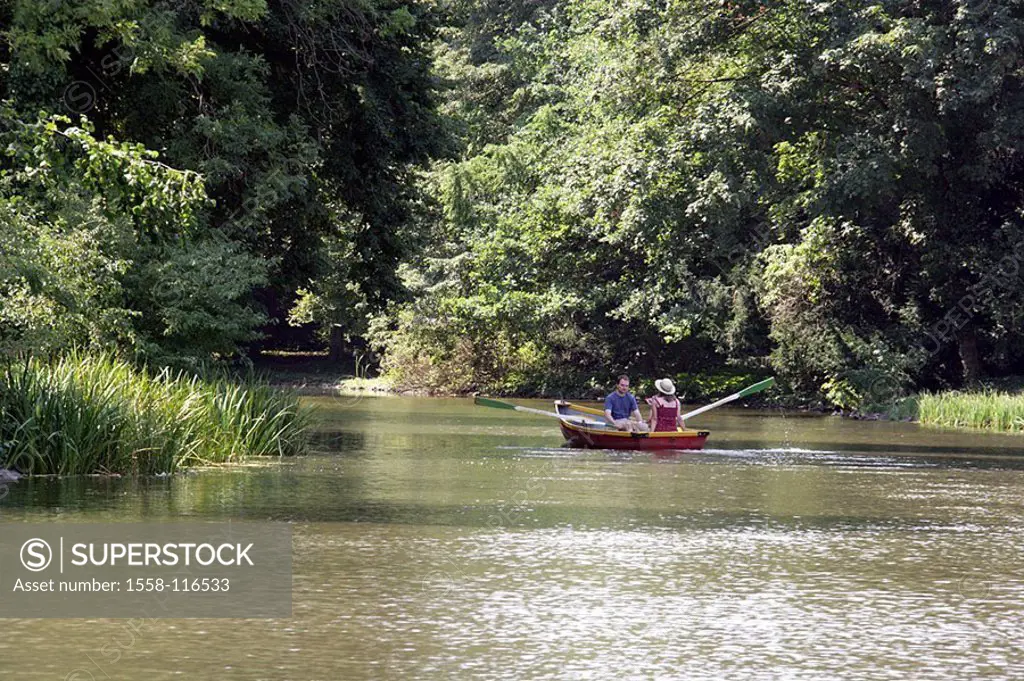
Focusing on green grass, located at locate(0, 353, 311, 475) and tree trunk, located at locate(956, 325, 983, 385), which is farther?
tree trunk, located at locate(956, 325, 983, 385)

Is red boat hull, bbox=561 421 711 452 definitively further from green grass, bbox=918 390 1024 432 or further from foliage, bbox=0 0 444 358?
green grass, bbox=918 390 1024 432

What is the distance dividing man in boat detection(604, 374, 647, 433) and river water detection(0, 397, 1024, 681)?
5.09 metres

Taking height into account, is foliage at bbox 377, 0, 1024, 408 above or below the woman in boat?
above

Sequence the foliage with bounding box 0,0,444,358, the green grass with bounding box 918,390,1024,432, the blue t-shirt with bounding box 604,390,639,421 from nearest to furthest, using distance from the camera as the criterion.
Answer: the foliage with bounding box 0,0,444,358 < the blue t-shirt with bounding box 604,390,639,421 < the green grass with bounding box 918,390,1024,432

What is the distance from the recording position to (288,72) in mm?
32750

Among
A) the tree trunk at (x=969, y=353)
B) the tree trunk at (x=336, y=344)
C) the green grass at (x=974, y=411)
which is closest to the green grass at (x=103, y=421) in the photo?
the green grass at (x=974, y=411)

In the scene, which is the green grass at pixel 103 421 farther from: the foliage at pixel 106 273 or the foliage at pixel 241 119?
the foliage at pixel 241 119

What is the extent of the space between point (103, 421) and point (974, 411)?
25525 millimetres

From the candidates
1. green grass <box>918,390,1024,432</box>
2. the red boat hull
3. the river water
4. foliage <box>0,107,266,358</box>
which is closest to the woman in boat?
the red boat hull

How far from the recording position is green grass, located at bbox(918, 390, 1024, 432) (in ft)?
127

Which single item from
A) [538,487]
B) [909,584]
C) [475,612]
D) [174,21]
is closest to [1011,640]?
[909,584]

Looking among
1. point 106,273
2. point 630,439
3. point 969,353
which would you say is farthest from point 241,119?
point 969,353

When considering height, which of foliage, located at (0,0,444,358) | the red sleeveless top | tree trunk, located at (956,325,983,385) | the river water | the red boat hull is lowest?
the river water

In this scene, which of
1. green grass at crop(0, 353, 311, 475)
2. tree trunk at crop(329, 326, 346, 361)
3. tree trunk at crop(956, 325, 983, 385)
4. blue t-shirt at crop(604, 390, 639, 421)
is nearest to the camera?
green grass at crop(0, 353, 311, 475)
